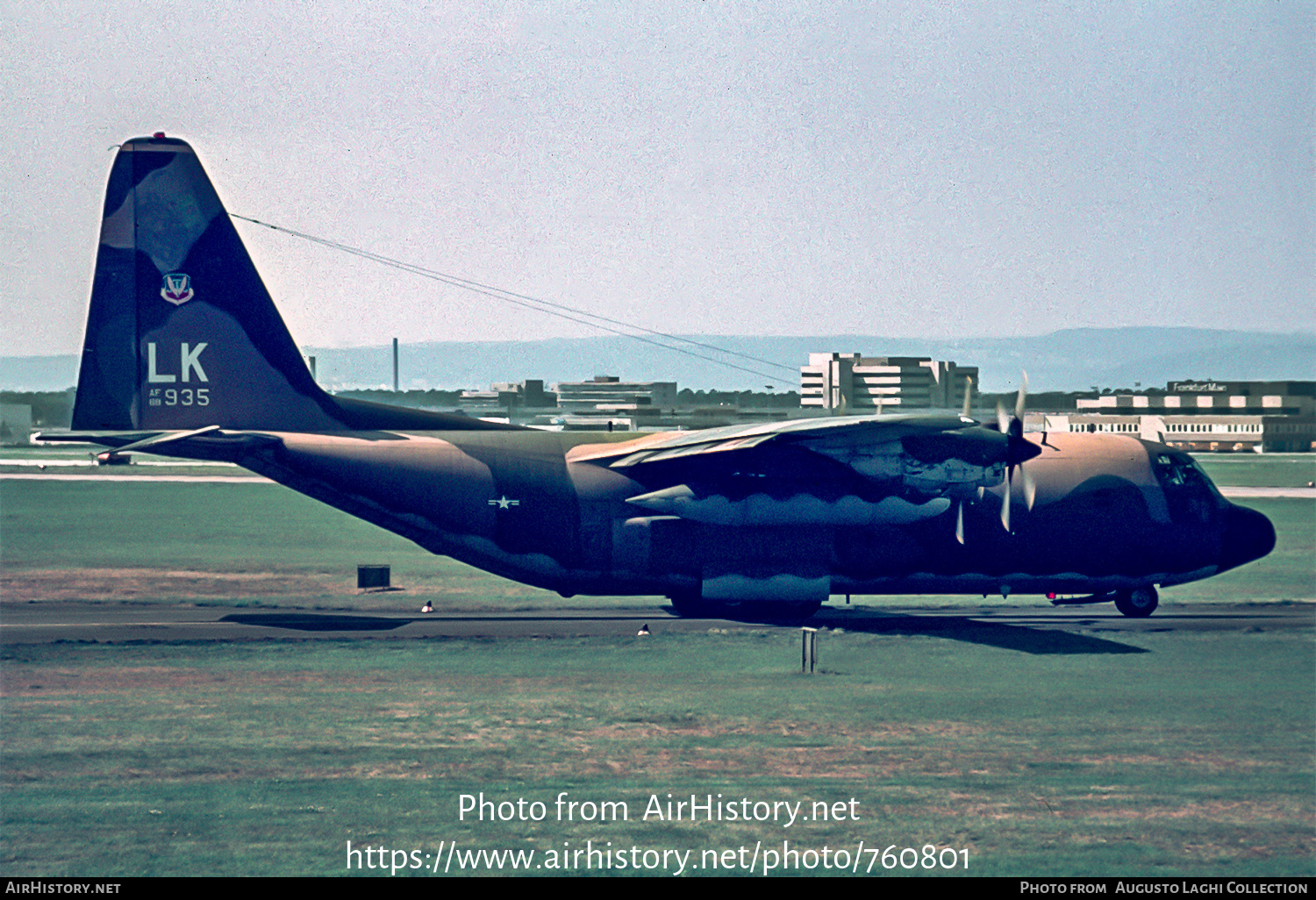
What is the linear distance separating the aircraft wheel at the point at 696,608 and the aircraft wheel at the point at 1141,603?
1141 cm

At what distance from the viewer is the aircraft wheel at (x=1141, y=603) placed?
33719mm

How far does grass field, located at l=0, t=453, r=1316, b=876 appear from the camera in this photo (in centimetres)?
1505

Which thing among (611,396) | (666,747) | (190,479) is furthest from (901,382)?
(666,747)

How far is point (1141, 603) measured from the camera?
33812 millimetres

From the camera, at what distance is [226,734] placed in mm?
19906

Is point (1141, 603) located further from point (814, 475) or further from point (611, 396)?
point (611, 396)

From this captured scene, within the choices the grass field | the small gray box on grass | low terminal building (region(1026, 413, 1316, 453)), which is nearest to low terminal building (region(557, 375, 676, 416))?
low terminal building (region(1026, 413, 1316, 453))

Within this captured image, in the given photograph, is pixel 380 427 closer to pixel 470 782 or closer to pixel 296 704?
pixel 296 704

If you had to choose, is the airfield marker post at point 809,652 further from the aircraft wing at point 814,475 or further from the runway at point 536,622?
the aircraft wing at point 814,475

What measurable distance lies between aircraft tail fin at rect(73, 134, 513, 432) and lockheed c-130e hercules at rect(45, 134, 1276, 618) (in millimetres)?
47

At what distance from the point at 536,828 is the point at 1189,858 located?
26.9ft

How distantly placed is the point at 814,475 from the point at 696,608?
540 cm

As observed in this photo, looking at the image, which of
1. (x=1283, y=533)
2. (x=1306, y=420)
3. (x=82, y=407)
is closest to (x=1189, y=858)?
(x=82, y=407)

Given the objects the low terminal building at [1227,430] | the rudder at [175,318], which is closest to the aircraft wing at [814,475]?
the rudder at [175,318]
